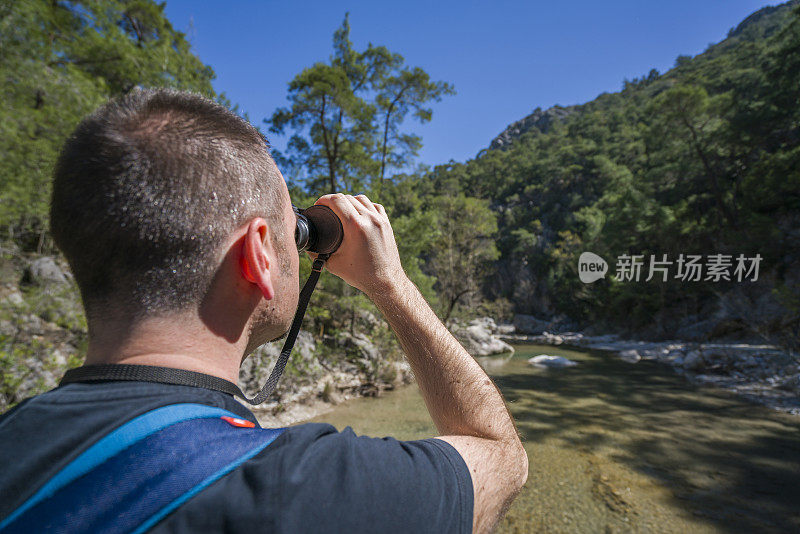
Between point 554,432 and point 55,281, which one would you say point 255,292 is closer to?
point 554,432

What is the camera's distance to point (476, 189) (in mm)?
22250

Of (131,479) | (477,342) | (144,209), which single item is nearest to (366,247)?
(144,209)

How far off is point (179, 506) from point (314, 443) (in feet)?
0.54

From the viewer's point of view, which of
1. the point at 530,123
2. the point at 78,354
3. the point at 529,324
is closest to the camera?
the point at 78,354

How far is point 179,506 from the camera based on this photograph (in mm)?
401

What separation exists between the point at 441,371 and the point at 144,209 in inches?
24.8

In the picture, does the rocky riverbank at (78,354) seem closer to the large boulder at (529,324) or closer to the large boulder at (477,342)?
the large boulder at (477,342)

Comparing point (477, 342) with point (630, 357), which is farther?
point (477, 342)

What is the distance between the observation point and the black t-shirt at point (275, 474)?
1.35 ft

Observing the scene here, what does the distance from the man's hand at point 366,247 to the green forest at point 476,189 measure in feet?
14.9

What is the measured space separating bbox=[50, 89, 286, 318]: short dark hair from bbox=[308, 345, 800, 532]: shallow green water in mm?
1738

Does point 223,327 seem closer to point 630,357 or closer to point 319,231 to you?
point 319,231

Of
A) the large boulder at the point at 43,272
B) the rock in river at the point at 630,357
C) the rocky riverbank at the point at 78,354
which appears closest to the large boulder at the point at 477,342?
the rock in river at the point at 630,357

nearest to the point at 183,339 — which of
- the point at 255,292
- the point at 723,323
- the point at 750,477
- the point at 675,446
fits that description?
the point at 255,292
